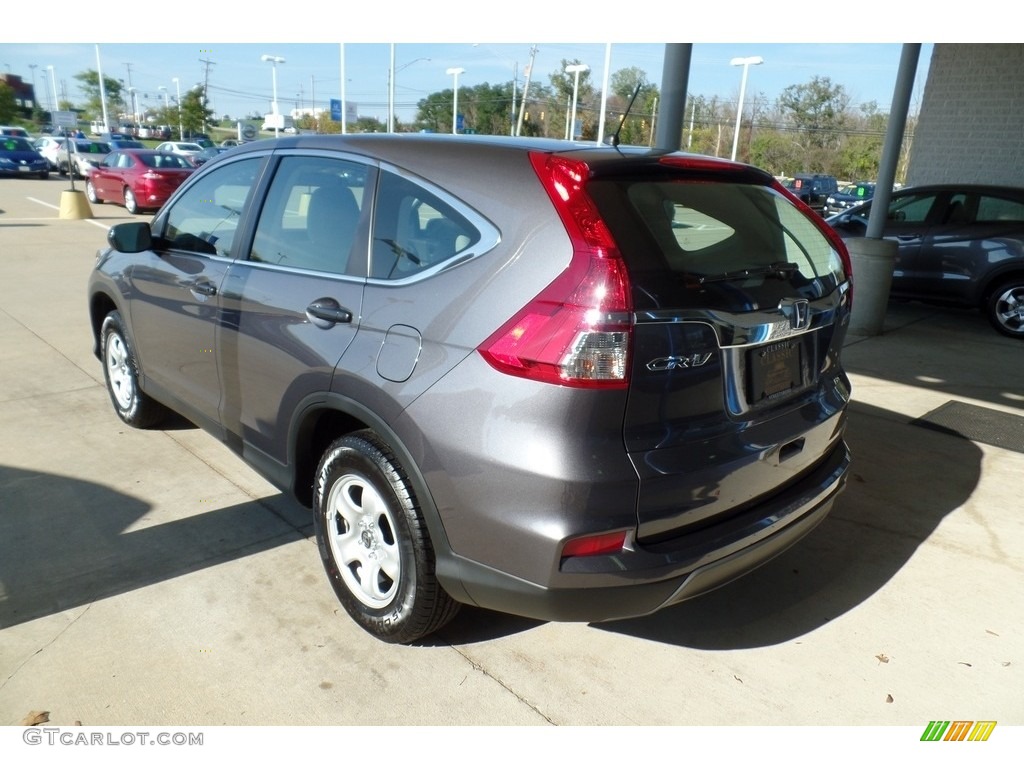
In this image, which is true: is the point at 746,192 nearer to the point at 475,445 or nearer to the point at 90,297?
the point at 475,445

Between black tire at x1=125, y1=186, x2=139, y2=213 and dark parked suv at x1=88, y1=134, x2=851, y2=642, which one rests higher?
dark parked suv at x1=88, y1=134, x2=851, y2=642

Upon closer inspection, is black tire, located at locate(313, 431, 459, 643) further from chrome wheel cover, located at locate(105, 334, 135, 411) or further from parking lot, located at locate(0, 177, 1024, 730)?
chrome wheel cover, located at locate(105, 334, 135, 411)

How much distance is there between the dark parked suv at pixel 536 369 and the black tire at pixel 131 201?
1688cm

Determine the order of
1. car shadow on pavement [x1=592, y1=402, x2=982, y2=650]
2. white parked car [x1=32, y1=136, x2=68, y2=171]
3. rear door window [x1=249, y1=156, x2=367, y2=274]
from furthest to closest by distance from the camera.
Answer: white parked car [x1=32, y1=136, x2=68, y2=171] → car shadow on pavement [x1=592, y1=402, x2=982, y2=650] → rear door window [x1=249, y1=156, x2=367, y2=274]

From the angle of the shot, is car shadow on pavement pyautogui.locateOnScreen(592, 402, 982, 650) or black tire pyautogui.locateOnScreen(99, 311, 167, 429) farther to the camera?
black tire pyautogui.locateOnScreen(99, 311, 167, 429)

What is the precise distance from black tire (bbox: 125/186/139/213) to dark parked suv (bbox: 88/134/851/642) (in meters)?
16.9

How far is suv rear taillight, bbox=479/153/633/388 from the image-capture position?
2.16m

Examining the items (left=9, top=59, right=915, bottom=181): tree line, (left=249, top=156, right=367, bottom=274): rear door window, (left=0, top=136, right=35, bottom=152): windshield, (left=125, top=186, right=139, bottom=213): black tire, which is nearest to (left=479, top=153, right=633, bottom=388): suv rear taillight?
(left=249, top=156, right=367, bottom=274): rear door window

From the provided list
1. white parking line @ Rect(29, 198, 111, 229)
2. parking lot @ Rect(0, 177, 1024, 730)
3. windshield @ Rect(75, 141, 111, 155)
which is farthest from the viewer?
windshield @ Rect(75, 141, 111, 155)

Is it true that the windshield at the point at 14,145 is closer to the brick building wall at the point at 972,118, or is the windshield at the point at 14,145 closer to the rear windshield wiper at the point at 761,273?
the brick building wall at the point at 972,118

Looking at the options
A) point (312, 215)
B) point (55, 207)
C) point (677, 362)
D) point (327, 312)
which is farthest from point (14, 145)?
point (677, 362)

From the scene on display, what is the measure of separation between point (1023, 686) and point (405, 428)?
7.70 ft

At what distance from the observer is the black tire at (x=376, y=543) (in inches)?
102

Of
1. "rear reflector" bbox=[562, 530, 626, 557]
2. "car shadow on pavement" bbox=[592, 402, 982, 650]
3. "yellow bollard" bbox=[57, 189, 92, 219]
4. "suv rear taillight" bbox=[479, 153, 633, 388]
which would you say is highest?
"suv rear taillight" bbox=[479, 153, 633, 388]
